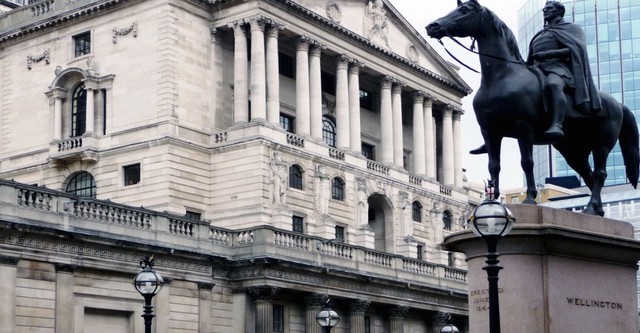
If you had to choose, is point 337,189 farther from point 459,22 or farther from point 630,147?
point 459,22

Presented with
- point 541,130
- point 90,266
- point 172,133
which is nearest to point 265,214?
point 172,133

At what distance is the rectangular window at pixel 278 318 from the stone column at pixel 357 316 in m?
5.21

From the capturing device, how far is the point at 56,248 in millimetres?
45750

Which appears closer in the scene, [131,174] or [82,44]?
[131,174]

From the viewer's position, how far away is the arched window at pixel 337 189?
69.8 metres

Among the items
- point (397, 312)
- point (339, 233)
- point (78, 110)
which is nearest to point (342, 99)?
point (339, 233)

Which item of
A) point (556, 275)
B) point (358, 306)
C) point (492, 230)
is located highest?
point (358, 306)

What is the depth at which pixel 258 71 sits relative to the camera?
65.4m

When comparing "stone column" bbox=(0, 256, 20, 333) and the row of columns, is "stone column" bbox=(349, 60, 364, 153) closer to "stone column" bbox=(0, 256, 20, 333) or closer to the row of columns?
the row of columns

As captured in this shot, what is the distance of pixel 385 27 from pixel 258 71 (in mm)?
14685

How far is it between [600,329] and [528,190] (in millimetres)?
2475

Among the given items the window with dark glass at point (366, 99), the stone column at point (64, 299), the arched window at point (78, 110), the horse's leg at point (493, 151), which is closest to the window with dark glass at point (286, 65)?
the window with dark glass at point (366, 99)

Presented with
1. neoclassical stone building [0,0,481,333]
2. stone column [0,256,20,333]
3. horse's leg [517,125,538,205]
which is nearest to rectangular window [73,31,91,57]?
neoclassical stone building [0,0,481,333]

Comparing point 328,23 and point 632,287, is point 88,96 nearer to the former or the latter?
point 328,23
